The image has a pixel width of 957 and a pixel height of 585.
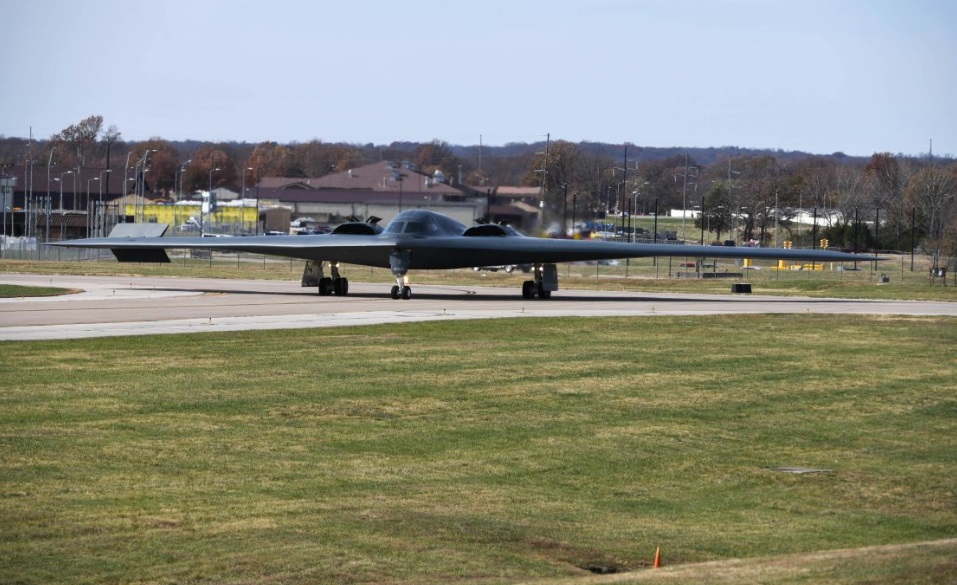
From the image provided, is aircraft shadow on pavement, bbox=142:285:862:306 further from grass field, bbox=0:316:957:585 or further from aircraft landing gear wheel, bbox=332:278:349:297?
grass field, bbox=0:316:957:585

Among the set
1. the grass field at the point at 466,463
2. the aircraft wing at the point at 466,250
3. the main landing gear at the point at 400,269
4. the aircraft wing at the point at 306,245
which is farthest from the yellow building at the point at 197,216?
the grass field at the point at 466,463

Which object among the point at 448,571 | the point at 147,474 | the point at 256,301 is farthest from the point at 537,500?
the point at 256,301

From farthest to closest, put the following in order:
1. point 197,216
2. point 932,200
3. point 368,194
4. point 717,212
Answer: point 368,194 → point 197,216 → point 717,212 → point 932,200

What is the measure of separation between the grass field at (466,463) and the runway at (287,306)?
4177 mm

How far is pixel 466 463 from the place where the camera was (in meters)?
16.5

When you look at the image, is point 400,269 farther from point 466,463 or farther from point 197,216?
point 197,216

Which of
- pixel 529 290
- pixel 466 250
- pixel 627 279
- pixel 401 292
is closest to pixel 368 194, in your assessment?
pixel 627 279

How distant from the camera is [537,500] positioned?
14.6 metres

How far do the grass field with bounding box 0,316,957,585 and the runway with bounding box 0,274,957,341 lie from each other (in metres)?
4.18

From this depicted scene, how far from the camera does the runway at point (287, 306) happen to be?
3262 centimetres

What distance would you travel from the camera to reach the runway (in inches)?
1284

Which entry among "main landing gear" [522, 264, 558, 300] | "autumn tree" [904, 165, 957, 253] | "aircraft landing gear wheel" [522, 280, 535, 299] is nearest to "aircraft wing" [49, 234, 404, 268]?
"aircraft landing gear wheel" [522, 280, 535, 299]

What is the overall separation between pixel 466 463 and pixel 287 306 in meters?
24.0

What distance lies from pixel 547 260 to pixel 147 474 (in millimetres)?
29518
